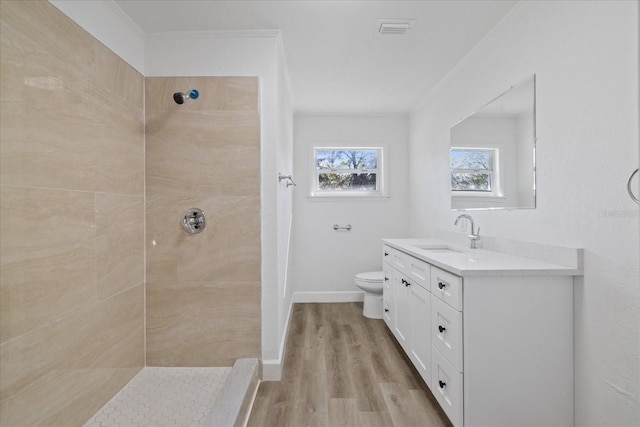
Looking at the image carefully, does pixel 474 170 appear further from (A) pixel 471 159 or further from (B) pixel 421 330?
(B) pixel 421 330

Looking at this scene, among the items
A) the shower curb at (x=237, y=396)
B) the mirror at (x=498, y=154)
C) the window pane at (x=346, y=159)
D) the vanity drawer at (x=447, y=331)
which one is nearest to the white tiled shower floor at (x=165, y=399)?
the shower curb at (x=237, y=396)

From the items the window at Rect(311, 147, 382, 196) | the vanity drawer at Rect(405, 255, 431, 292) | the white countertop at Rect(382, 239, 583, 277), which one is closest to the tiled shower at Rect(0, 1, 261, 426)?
the vanity drawer at Rect(405, 255, 431, 292)

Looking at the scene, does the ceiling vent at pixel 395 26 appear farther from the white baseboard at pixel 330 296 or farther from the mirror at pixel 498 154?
the white baseboard at pixel 330 296

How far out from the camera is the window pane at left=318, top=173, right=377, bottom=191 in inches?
147

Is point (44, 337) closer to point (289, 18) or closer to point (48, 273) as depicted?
point (48, 273)

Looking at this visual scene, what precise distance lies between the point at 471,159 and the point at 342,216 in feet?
5.52

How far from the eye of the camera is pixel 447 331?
1.48 metres

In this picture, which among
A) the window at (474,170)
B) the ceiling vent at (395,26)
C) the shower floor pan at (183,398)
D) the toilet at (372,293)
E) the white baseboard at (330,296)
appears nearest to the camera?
the shower floor pan at (183,398)

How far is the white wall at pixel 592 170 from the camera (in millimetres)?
1124

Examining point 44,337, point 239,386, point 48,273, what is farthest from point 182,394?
point 48,273

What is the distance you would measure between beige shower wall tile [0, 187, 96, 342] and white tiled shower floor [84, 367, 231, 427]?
0.60 metres

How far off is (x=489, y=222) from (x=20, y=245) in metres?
2.43

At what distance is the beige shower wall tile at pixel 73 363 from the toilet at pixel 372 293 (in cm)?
192

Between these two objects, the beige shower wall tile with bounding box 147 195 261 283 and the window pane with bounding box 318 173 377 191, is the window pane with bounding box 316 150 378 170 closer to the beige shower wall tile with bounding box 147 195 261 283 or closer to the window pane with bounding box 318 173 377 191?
the window pane with bounding box 318 173 377 191
